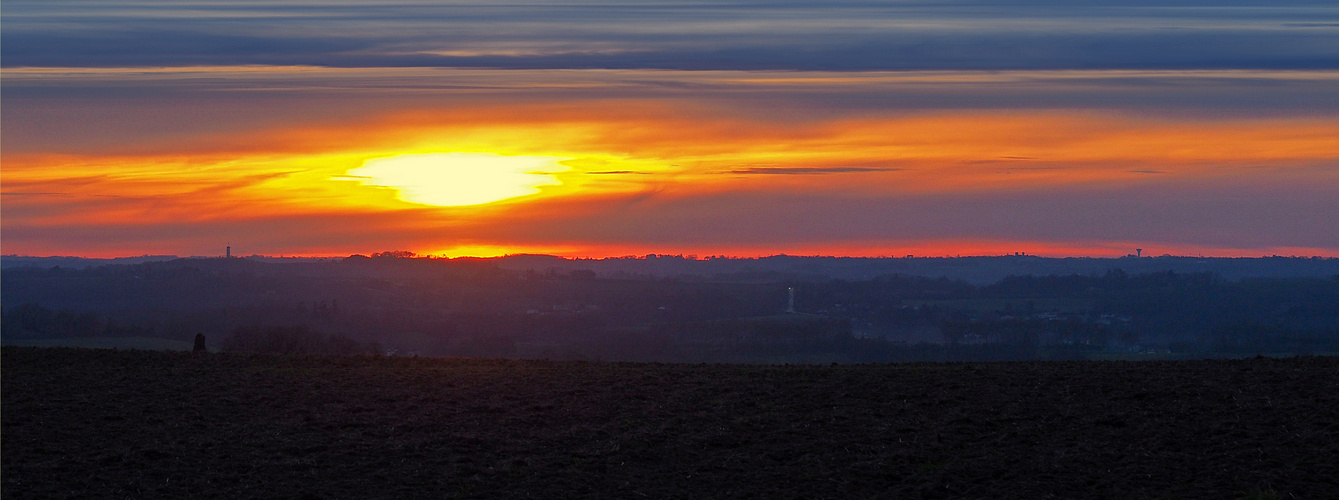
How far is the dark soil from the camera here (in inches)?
566

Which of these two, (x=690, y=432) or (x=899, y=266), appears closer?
(x=690, y=432)

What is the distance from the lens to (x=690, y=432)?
1686cm

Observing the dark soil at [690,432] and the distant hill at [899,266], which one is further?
the distant hill at [899,266]

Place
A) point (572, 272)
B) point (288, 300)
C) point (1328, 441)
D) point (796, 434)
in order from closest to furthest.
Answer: point (1328, 441) < point (796, 434) < point (288, 300) < point (572, 272)

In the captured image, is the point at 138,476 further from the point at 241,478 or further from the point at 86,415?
the point at 86,415

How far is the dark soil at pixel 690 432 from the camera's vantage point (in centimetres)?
1437

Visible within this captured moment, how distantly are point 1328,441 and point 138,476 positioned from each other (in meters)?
14.4

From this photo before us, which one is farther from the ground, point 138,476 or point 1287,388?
point 1287,388

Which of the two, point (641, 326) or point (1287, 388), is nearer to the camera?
point (1287, 388)

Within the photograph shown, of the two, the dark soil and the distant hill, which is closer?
the dark soil

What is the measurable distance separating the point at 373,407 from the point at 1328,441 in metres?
13.1

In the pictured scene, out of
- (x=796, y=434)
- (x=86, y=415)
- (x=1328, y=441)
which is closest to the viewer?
(x=1328, y=441)

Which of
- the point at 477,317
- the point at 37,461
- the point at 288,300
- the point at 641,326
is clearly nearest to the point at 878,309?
the point at 641,326

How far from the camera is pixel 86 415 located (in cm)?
1833
